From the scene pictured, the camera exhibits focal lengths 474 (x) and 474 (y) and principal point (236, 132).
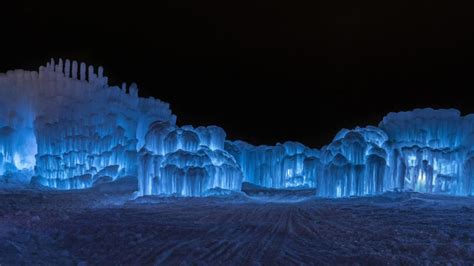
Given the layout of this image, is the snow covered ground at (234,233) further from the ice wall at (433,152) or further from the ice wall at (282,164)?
the ice wall at (282,164)

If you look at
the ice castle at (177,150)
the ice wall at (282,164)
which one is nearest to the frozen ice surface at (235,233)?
the ice castle at (177,150)

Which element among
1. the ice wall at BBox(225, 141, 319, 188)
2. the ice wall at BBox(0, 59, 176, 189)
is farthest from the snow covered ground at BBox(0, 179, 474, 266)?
the ice wall at BBox(225, 141, 319, 188)

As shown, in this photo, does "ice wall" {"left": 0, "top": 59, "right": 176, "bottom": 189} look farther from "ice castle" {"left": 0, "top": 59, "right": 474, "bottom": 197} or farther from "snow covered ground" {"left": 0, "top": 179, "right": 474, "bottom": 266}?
"snow covered ground" {"left": 0, "top": 179, "right": 474, "bottom": 266}

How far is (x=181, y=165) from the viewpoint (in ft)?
81.8

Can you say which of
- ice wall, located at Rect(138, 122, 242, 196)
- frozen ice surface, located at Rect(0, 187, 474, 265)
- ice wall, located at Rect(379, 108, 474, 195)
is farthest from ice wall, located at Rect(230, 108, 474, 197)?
ice wall, located at Rect(138, 122, 242, 196)

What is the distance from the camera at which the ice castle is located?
24859mm

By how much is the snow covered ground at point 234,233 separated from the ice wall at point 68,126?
9376 mm

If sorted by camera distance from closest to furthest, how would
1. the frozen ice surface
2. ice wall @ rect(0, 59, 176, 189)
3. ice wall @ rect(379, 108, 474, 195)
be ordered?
the frozen ice surface
ice wall @ rect(379, 108, 474, 195)
ice wall @ rect(0, 59, 176, 189)

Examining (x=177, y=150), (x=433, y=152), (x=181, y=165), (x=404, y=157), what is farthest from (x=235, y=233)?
(x=433, y=152)

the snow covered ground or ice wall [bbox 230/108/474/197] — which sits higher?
ice wall [bbox 230/108/474/197]

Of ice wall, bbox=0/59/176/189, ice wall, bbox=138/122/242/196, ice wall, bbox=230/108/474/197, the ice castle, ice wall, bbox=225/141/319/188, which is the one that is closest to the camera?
ice wall, bbox=230/108/474/197

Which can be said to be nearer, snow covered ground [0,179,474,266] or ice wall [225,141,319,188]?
snow covered ground [0,179,474,266]

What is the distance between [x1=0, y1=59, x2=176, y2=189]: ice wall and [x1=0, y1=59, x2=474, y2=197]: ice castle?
0.07 m

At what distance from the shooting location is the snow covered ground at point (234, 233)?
10008mm
